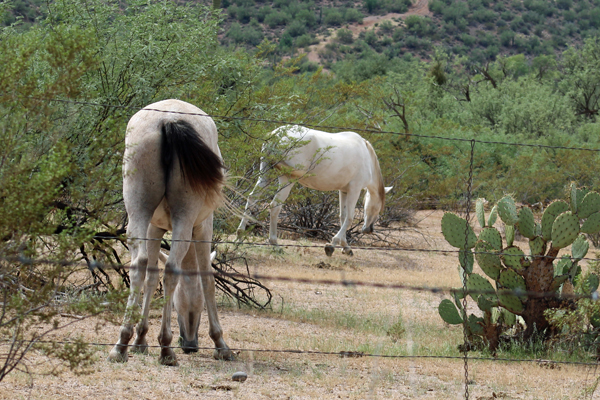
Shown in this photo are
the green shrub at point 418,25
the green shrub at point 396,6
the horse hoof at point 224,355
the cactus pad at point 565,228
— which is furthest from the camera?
the green shrub at point 396,6

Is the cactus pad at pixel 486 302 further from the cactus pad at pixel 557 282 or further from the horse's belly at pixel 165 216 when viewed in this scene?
the horse's belly at pixel 165 216

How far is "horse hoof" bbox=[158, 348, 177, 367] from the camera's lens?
16.1 feet

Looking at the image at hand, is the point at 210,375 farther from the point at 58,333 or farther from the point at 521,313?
the point at 521,313

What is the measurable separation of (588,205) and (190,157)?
3.76 metres

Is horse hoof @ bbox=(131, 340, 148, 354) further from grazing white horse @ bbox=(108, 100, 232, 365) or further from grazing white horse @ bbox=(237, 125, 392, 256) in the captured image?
grazing white horse @ bbox=(237, 125, 392, 256)

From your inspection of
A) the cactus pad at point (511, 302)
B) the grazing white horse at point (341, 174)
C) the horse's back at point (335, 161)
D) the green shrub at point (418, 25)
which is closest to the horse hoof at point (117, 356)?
the cactus pad at point (511, 302)

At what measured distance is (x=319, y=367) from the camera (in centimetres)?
530

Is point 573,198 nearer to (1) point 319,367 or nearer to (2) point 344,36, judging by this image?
(1) point 319,367

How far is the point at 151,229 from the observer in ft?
17.5

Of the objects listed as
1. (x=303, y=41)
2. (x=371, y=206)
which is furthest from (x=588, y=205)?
(x=303, y=41)

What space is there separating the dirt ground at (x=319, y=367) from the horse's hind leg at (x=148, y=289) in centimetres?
10

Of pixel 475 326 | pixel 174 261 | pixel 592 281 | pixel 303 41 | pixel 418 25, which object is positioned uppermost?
pixel 174 261

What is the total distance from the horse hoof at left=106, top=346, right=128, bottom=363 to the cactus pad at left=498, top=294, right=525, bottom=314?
10.9 ft

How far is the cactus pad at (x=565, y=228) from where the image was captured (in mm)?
6121
